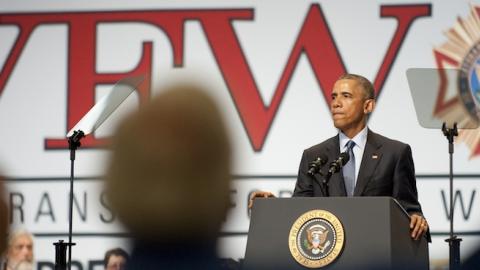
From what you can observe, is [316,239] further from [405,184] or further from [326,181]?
[405,184]

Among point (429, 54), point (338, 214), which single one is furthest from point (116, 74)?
point (338, 214)

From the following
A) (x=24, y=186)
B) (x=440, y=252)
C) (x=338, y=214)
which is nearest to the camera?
(x=338, y=214)

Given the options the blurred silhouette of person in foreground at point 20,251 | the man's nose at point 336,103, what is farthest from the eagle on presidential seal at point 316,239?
the blurred silhouette of person in foreground at point 20,251

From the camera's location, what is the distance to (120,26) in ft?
22.7

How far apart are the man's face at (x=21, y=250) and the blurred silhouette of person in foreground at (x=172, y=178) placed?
1.93ft

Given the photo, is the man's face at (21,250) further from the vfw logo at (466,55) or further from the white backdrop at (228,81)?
the vfw logo at (466,55)

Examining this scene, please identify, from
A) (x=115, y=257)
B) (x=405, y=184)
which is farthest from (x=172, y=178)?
(x=405, y=184)

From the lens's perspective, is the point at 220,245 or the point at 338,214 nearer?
the point at 338,214

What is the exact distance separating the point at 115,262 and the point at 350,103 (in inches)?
97.7

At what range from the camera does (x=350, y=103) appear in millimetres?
4539

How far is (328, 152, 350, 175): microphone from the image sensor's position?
4043mm

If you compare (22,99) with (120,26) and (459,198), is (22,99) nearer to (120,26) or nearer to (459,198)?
(120,26)

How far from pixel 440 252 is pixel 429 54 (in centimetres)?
122

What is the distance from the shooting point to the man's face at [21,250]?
6552mm
